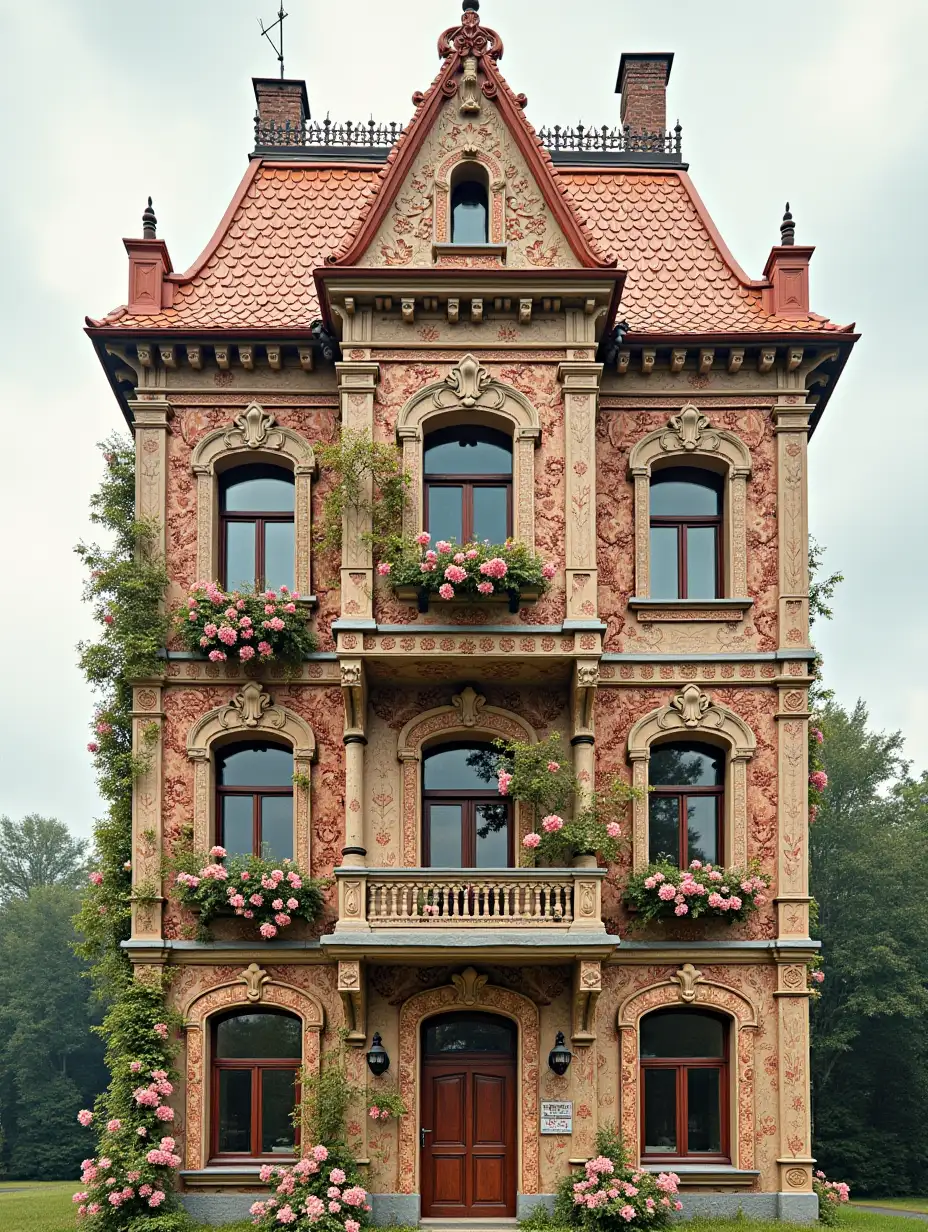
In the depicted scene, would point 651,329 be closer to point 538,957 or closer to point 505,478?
point 505,478

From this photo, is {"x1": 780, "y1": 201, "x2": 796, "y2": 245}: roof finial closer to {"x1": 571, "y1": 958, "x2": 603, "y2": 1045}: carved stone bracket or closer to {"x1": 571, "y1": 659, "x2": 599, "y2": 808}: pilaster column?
{"x1": 571, "y1": 659, "x2": 599, "y2": 808}: pilaster column

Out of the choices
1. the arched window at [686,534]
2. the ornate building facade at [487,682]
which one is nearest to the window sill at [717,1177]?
the ornate building facade at [487,682]

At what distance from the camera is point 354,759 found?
1973 cm

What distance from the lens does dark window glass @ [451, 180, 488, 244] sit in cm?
2112

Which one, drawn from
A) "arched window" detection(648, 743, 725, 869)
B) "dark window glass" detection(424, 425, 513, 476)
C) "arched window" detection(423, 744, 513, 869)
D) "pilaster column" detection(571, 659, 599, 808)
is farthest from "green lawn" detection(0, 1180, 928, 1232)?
"dark window glass" detection(424, 425, 513, 476)

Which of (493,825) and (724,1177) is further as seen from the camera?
(493,825)

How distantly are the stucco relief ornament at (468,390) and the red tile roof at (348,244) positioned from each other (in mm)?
2568

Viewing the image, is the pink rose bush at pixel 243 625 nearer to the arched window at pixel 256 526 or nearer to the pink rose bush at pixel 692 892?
the arched window at pixel 256 526

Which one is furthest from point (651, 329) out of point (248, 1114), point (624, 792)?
point (248, 1114)

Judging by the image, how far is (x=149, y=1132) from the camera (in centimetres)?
1897

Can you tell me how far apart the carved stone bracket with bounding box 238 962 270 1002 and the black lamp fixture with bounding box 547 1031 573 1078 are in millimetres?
4234

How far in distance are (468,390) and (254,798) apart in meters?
6.97

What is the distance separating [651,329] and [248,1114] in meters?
13.3

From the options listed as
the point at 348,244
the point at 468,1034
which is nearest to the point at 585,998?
the point at 468,1034
